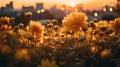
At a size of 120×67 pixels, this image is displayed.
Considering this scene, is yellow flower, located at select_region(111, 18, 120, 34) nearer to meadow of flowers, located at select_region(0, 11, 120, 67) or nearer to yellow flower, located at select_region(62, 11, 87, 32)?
meadow of flowers, located at select_region(0, 11, 120, 67)

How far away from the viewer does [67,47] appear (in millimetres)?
3633

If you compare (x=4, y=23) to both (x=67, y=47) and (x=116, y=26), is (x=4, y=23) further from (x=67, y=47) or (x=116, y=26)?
(x=67, y=47)

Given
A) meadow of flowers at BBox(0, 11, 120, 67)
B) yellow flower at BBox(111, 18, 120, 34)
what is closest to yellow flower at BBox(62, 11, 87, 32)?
meadow of flowers at BBox(0, 11, 120, 67)

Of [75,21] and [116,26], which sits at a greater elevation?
[75,21]

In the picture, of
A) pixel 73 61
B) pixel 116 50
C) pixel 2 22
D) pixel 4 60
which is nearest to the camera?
pixel 4 60

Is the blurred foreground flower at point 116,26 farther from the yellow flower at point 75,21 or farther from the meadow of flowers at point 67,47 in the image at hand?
the yellow flower at point 75,21

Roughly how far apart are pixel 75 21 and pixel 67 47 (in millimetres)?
752

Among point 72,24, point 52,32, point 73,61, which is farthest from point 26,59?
point 52,32

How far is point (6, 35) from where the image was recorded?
4055 mm

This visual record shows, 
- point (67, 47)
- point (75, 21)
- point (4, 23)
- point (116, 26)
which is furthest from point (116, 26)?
point (4, 23)

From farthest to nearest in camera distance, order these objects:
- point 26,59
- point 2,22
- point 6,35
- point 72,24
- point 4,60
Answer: point 2,22 → point 72,24 → point 6,35 → point 4,60 → point 26,59

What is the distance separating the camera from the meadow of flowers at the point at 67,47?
104 inches

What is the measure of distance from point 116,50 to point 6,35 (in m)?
1.26

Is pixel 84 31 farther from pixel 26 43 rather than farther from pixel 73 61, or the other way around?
pixel 73 61
